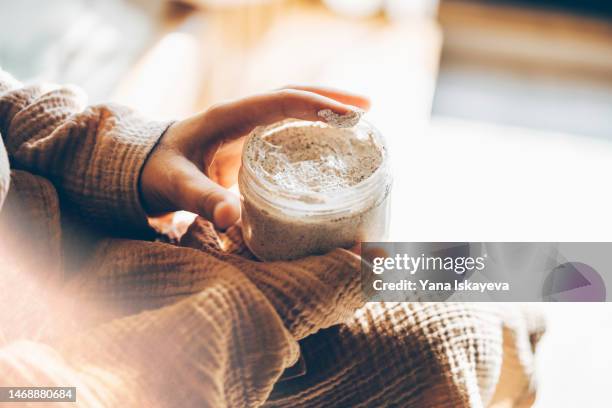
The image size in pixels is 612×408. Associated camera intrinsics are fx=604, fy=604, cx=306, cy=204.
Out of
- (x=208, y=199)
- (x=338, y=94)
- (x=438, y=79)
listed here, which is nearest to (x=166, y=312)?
(x=208, y=199)

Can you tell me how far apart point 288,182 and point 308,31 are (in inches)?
33.0

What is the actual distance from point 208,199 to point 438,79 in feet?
2.68

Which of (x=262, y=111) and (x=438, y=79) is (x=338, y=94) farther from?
(x=438, y=79)

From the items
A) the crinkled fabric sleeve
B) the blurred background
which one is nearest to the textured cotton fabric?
the crinkled fabric sleeve

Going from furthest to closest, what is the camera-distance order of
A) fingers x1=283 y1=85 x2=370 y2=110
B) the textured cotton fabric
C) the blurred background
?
the blurred background
fingers x1=283 y1=85 x2=370 y2=110
the textured cotton fabric

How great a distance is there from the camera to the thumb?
0.37 m

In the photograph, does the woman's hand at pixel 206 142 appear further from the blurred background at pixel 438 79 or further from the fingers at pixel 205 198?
the blurred background at pixel 438 79

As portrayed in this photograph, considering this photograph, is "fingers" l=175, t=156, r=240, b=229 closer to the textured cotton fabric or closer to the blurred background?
the textured cotton fabric

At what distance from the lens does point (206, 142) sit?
0.45m

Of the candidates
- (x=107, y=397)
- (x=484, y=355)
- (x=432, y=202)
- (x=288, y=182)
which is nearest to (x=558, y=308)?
(x=432, y=202)

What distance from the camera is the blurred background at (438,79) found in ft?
2.47

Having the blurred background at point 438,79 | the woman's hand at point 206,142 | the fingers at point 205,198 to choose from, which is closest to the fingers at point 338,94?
the woman's hand at point 206,142

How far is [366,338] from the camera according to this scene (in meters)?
0.46

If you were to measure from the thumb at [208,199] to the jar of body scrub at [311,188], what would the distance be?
1.1 inches
